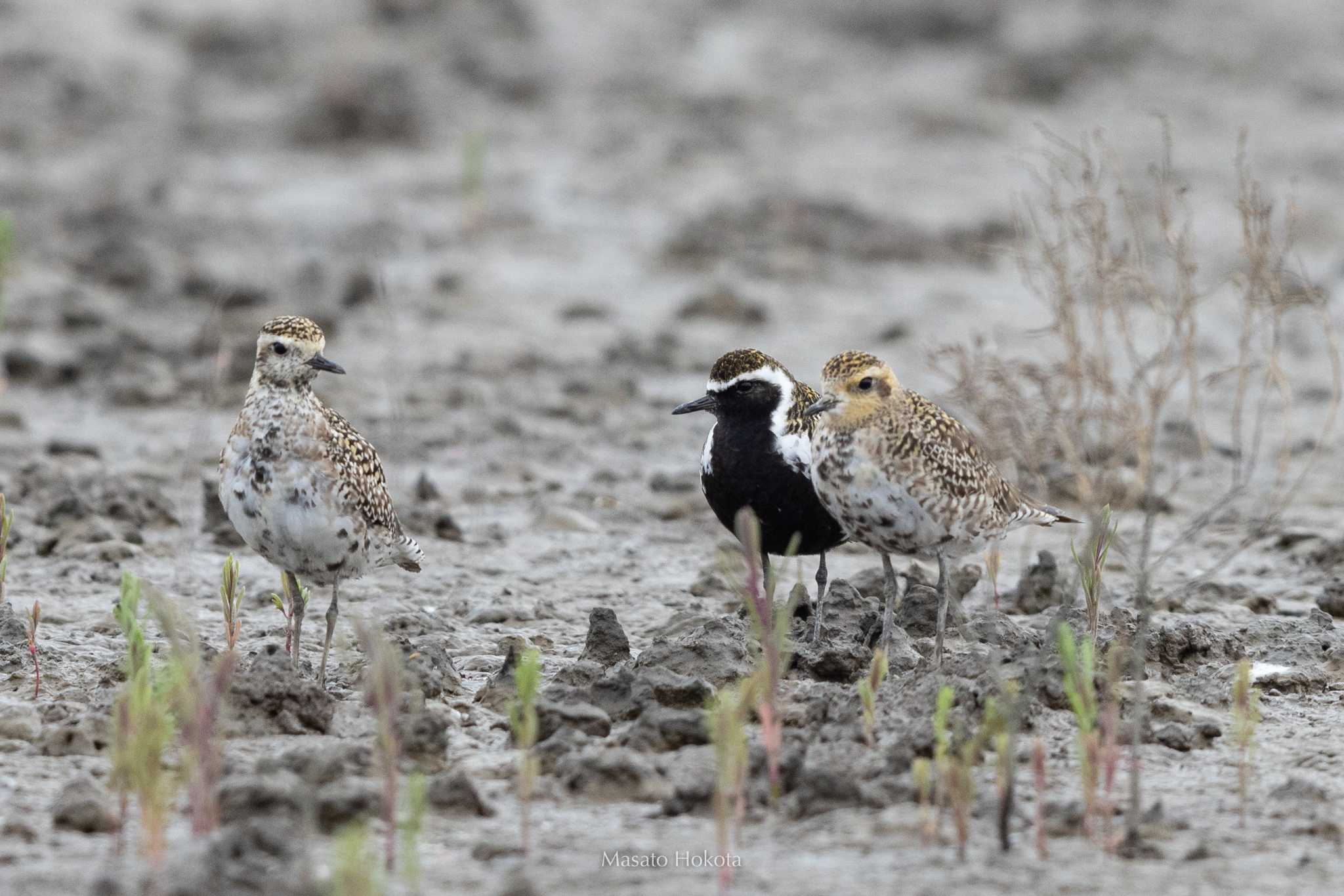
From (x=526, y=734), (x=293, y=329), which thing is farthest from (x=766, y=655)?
(x=293, y=329)

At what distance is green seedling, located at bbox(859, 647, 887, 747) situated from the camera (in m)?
6.40

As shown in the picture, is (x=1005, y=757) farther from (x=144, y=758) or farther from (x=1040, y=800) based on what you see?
(x=144, y=758)

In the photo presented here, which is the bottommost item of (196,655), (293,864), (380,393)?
(293,864)

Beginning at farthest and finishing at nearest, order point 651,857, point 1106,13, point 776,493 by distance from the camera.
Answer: point 1106,13 → point 776,493 → point 651,857

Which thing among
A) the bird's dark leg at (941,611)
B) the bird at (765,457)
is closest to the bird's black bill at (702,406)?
the bird at (765,457)

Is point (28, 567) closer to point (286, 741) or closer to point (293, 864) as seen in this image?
point (286, 741)

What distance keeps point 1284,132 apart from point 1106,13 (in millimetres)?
3690

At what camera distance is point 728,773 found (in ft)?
18.3

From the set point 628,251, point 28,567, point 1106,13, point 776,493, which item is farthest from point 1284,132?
point 28,567

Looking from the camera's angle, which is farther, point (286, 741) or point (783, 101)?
point (783, 101)

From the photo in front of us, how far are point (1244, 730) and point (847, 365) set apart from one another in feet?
7.25

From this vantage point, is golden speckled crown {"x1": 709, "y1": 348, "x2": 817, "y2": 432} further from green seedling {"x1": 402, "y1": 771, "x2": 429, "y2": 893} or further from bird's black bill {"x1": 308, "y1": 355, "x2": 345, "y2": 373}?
green seedling {"x1": 402, "y1": 771, "x2": 429, "y2": 893}

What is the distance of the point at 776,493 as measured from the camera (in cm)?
818

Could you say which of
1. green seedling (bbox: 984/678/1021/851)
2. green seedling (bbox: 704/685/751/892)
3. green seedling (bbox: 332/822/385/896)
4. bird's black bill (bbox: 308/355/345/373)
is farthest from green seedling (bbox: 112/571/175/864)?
green seedling (bbox: 984/678/1021/851)
